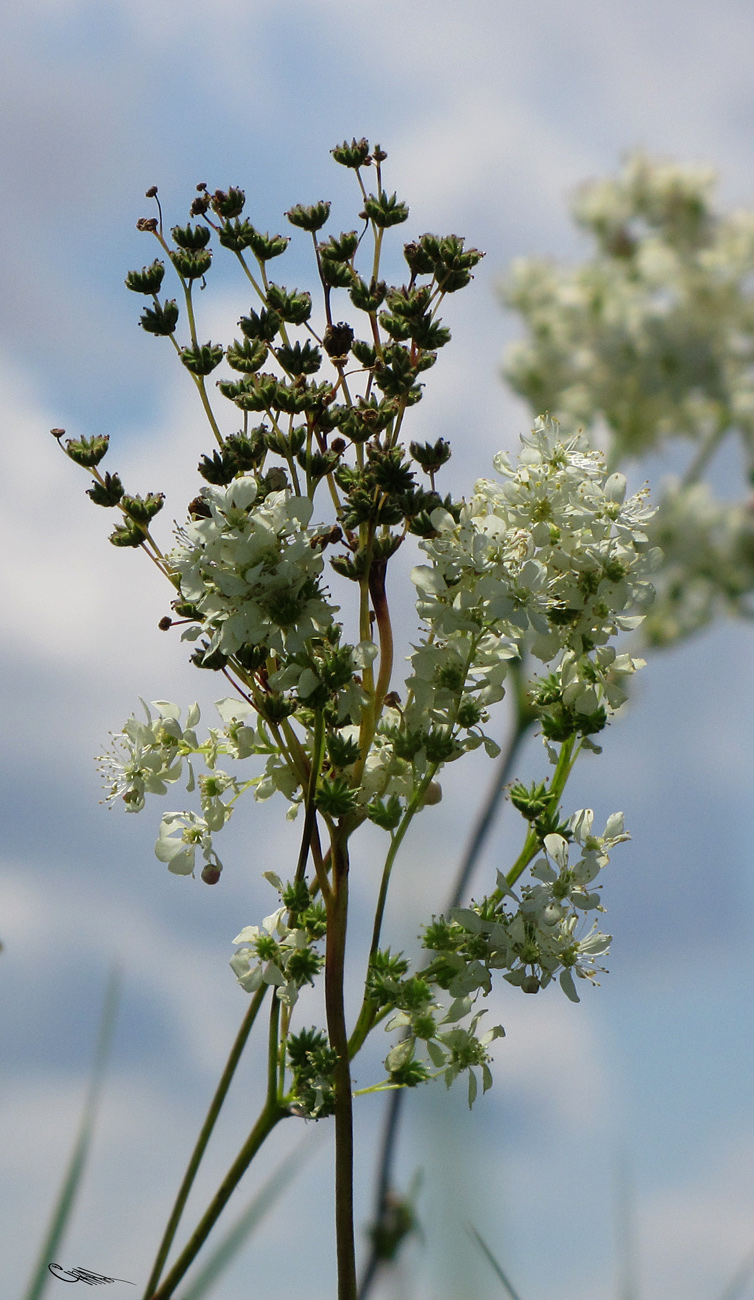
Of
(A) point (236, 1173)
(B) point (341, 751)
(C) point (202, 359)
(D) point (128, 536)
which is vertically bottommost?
(A) point (236, 1173)

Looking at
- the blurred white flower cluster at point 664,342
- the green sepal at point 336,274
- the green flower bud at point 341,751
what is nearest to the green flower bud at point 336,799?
the green flower bud at point 341,751

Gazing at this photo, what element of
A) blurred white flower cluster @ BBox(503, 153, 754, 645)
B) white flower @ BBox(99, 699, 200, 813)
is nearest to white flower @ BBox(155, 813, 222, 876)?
white flower @ BBox(99, 699, 200, 813)

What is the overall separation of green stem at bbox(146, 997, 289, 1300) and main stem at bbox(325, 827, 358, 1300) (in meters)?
0.06

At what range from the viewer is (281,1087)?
2.76ft

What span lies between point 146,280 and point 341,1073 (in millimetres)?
605

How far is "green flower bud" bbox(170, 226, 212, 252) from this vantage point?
90 centimetres

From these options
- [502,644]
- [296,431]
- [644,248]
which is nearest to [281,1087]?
[502,644]

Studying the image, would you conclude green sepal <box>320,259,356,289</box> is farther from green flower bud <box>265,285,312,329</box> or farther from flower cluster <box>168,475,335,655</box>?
flower cluster <box>168,475,335,655</box>

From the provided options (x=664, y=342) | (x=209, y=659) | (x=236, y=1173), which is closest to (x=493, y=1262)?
(x=236, y=1173)

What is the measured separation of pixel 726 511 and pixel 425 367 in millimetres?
1500

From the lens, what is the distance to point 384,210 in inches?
36.1

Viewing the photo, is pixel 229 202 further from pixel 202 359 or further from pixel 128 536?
pixel 128 536

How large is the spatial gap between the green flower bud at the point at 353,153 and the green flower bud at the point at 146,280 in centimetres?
18

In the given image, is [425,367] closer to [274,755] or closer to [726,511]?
[274,755]
